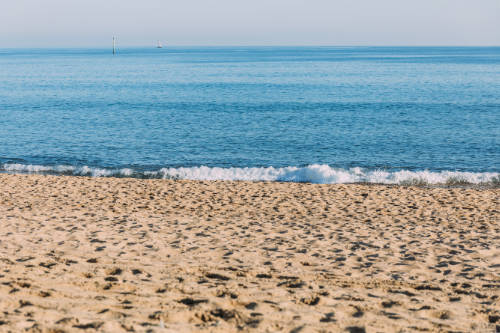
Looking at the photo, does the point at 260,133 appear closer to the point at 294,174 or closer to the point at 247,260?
the point at 294,174

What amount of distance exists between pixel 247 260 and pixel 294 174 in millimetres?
12002

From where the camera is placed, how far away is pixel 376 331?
5602mm

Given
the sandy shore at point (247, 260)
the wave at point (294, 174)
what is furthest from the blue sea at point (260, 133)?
the sandy shore at point (247, 260)

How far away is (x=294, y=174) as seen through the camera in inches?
→ 815

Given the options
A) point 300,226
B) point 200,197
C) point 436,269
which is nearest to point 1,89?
point 200,197

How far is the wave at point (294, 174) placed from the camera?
19.9 m

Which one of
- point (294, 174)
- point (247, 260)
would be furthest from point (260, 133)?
point (247, 260)

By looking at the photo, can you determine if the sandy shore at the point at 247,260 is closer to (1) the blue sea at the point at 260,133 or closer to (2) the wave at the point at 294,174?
(2) the wave at the point at 294,174

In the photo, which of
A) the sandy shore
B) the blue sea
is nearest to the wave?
the blue sea

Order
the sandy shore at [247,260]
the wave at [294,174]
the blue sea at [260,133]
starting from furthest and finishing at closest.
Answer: the blue sea at [260,133]
the wave at [294,174]
the sandy shore at [247,260]

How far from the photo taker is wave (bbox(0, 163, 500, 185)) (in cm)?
1986

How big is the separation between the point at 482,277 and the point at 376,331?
3.48 metres

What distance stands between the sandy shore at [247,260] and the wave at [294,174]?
11.3 ft

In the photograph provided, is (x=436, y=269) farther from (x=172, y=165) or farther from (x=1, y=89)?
(x=1, y=89)
